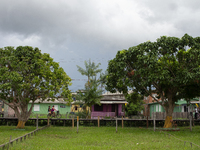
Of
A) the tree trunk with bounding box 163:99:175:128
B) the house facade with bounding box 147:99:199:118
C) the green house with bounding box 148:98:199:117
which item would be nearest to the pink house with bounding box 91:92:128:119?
the house facade with bounding box 147:99:199:118

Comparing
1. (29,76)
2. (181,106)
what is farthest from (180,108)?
(29,76)

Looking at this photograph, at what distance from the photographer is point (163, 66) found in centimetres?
1922

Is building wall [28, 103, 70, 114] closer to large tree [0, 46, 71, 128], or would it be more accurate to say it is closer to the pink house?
the pink house

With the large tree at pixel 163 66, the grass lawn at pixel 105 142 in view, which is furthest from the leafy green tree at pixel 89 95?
the grass lawn at pixel 105 142

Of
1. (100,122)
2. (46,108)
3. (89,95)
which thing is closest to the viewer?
(100,122)

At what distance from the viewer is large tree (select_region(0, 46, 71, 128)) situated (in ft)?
69.4

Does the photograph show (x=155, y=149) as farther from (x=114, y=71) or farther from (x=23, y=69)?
(x=23, y=69)

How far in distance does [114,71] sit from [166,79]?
5.35m

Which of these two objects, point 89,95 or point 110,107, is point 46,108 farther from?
point 89,95

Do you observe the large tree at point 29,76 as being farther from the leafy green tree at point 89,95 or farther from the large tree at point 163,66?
the leafy green tree at point 89,95

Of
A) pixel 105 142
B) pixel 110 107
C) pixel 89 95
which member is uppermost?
pixel 89 95

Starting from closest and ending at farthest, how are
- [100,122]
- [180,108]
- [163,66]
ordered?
[163,66]
[100,122]
[180,108]

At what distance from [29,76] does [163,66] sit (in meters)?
12.1

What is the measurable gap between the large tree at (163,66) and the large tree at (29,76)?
519 centimetres
